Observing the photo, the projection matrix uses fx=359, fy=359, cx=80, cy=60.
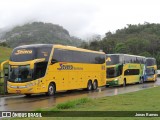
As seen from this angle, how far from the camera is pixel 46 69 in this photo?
74.4ft

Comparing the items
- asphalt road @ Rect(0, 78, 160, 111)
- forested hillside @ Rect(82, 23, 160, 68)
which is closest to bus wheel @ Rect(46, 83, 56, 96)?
asphalt road @ Rect(0, 78, 160, 111)

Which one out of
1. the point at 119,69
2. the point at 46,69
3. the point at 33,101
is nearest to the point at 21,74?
the point at 46,69

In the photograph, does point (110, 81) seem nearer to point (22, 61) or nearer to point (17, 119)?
point (22, 61)

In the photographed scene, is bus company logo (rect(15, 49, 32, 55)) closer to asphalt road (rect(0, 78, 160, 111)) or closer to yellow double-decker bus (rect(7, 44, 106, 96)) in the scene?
yellow double-decker bus (rect(7, 44, 106, 96))

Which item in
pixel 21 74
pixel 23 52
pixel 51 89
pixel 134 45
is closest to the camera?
pixel 21 74

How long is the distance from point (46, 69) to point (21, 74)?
5.56ft

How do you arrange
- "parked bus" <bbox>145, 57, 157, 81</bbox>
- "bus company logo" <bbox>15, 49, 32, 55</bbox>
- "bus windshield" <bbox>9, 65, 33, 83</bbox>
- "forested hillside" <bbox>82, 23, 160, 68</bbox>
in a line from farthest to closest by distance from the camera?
"forested hillside" <bbox>82, 23, 160, 68</bbox> → "parked bus" <bbox>145, 57, 157, 81</bbox> → "bus company logo" <bbox>15, 49, 32, 55</bbox> → "bus windshield" <bbox>9, 65, 33, 83</bbox>

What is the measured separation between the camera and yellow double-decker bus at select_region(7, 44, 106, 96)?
21.8 metres

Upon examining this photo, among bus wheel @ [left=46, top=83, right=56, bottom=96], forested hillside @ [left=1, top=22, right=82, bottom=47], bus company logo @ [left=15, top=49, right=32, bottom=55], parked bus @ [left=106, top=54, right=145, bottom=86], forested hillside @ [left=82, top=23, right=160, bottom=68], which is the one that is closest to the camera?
bus company logo @ [left=15, top=49, right=32, bottom=55]

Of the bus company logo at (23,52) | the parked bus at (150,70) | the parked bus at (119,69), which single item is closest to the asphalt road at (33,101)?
the bus company logo at (23,52)

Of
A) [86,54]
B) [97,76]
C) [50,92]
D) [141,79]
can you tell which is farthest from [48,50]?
[141,79]

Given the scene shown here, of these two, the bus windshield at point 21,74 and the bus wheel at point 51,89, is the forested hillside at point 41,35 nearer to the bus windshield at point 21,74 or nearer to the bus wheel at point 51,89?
the bus wheel at point 51,89

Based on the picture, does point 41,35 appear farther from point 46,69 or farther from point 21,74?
point 21,74

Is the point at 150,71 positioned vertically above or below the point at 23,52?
below
